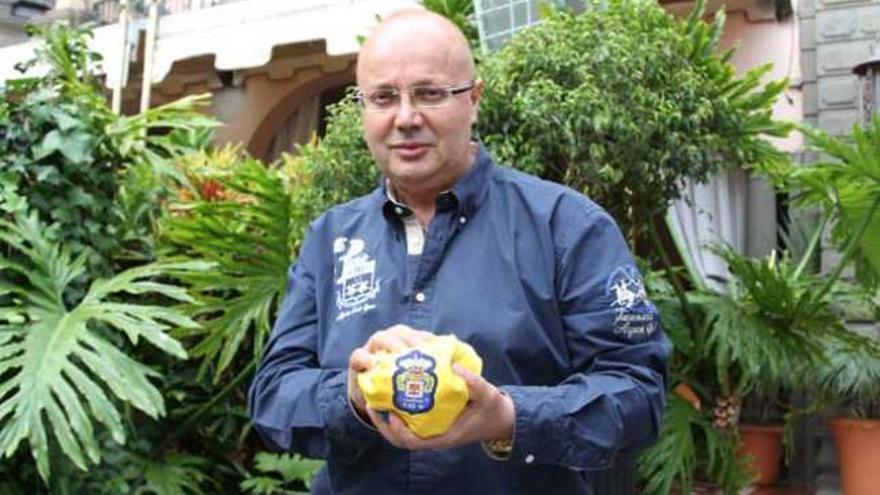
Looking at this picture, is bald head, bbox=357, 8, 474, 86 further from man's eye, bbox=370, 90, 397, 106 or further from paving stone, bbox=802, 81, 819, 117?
paving stone, bbox=802, 81, 819, 117

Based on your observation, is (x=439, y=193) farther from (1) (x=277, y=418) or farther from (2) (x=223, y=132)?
(2) (x=223, y=132)

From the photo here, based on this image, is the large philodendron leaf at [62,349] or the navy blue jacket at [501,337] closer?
the navy blue jacket at [501,337]

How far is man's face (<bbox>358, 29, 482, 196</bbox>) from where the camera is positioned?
158 centimetres

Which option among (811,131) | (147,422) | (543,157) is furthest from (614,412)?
(147,422)

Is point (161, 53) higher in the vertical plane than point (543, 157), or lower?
higher

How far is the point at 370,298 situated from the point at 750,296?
276 cm

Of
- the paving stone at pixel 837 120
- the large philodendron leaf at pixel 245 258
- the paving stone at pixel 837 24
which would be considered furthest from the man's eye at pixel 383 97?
the paving stone at pixel 837 24

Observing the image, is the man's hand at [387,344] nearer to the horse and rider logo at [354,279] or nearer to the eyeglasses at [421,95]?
the horse and rider logo at [354,279]

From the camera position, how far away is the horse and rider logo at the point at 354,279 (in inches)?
63.7

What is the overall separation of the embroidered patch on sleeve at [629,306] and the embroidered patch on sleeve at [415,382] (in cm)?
32

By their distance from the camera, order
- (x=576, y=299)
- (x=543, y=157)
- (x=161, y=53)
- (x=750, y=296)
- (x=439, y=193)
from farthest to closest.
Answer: (x=161, y=53)
(x=750, y=296)
(x=543, y=157)
(x=439, y=193)
(x=576, y=299)

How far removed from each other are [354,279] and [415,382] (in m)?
0.38

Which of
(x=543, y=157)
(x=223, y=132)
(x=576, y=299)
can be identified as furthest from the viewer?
(x=223, y=132)

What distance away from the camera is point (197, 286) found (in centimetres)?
414
